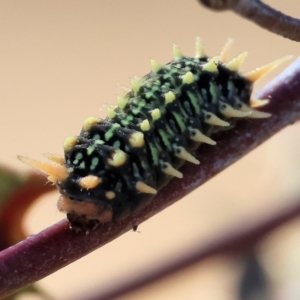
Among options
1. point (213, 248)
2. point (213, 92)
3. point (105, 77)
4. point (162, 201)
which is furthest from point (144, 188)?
point (105, 77)

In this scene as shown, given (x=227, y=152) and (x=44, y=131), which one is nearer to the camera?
(x=227, y=152)

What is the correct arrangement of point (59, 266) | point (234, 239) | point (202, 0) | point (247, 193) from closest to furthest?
point (202, 0)
point (59, 266)
point (234, 239)
point (247, 193)

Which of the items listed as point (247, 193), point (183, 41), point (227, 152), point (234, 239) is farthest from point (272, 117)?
point (183, 41)

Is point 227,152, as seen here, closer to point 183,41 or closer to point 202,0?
point 202,0

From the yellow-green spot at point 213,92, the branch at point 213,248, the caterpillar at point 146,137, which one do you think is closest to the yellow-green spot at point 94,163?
the caterpillar at point 146,137

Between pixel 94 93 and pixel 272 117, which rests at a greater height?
pixel 94 93

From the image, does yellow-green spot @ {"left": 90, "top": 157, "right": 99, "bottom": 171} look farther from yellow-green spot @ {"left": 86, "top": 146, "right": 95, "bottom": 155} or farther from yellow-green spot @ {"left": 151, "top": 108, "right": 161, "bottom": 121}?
yellow-green spot @ {"left": 151, "top": 108, "right": 161, "bottom": 121}

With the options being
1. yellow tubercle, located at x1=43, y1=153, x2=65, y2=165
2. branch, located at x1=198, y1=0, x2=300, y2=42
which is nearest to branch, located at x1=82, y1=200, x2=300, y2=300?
yellow tubercle, located at x1=43, y1=153, x2=65, y2=165
